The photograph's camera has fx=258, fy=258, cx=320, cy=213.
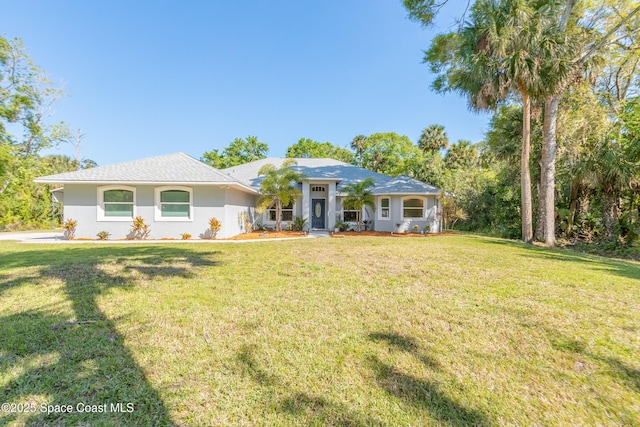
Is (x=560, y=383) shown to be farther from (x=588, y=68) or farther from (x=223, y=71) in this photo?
(x=223, y=71)

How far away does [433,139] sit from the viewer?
111 feet

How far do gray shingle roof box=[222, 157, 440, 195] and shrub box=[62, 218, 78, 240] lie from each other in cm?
940

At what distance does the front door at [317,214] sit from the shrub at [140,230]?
1001 centimetres

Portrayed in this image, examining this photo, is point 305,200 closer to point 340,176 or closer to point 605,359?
point 340,176

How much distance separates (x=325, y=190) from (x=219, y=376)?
1648cm

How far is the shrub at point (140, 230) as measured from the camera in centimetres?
1305

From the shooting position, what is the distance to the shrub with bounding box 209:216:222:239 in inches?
521

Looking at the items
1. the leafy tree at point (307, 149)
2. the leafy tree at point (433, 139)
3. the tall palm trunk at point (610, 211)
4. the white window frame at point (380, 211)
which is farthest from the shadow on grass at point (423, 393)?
the leafy tree at point (307, 149)

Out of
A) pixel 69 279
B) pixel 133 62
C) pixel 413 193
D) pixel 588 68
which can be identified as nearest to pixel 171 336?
pixel 69 279

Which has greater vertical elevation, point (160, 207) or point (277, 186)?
point (277, 186)

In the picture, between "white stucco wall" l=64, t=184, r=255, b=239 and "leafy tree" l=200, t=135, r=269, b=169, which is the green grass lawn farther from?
"leafy tree" l=200, t=135, r=269, b=169

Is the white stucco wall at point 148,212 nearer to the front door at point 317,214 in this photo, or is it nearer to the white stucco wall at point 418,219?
the front door at point 317,214

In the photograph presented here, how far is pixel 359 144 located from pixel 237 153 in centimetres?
1786

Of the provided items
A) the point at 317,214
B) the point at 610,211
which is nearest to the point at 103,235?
the point at 317,214
